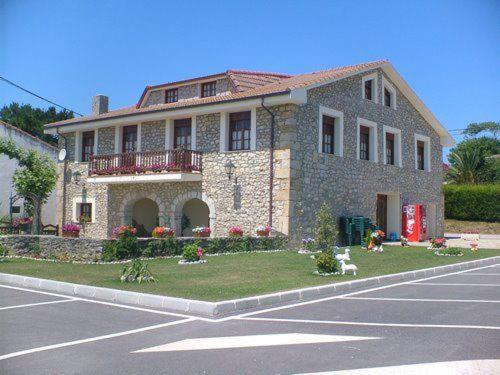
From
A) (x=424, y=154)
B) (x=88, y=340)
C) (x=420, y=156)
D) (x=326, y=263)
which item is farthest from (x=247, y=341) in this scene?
(x=424, y=154)

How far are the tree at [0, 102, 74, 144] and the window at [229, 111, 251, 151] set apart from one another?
29.3m

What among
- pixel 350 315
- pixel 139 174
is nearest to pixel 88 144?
pixel 139 174

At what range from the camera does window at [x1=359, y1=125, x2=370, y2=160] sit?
22.1 m

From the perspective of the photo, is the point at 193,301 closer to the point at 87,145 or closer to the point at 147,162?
the point at 147,162

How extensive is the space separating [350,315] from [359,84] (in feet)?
52.7

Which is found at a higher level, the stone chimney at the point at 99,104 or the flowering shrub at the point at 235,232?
the stone chimney at the point at 99,104

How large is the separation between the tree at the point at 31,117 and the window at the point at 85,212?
22154 millimetres

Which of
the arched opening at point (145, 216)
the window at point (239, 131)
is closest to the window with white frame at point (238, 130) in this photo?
the window at point (239, 131)

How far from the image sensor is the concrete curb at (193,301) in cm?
768

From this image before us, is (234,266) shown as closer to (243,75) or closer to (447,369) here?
(447,369)

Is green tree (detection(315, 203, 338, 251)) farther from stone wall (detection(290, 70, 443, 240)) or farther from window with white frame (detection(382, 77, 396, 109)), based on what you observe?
Result: window with white frame (detection(382, 77, 396, 109))

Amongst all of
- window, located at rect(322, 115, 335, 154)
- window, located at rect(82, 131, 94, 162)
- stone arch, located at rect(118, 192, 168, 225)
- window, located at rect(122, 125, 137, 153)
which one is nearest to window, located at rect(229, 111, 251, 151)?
window, located at rect(322, 115, 335, 154)

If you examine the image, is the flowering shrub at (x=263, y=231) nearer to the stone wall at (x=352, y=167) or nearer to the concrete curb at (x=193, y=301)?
the stone wall at (x=352, y=167)

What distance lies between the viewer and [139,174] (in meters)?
20.8
